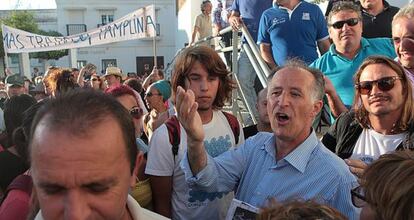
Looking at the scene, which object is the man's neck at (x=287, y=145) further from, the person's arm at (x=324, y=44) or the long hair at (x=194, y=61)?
the person's arm at (x=324, y=44)

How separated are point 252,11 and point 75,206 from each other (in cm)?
447

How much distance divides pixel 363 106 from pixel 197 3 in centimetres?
1798

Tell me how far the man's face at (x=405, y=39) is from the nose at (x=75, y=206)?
235 cm

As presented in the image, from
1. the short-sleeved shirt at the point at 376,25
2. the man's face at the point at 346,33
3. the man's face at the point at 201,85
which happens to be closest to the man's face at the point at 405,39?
the man's face at the point at 346,33

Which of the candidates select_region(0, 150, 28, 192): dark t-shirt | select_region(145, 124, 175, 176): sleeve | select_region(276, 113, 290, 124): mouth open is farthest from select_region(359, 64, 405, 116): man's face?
select_region(0, 150, 28, 192): dark t-shirt

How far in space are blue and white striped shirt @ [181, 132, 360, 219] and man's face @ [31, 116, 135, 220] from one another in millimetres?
803

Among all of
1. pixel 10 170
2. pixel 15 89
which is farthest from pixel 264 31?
pixel 15 89

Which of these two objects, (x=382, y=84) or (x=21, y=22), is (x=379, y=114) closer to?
(x=382, y=84)

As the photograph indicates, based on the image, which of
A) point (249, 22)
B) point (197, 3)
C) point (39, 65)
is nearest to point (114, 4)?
point (39, 65)

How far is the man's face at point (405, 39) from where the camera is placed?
107 inches

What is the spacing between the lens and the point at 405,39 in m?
2.75

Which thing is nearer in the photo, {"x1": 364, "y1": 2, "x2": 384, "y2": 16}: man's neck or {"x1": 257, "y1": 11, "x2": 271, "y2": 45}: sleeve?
{"x1": 364, "y1": 2, "x2": 384, "y2": 16}: man's neck

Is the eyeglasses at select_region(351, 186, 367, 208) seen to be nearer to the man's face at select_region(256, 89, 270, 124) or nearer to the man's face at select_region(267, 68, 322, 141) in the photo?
the man's face at select_region(267, 68, 322, 141)

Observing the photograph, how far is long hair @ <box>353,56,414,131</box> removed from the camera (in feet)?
7.25
